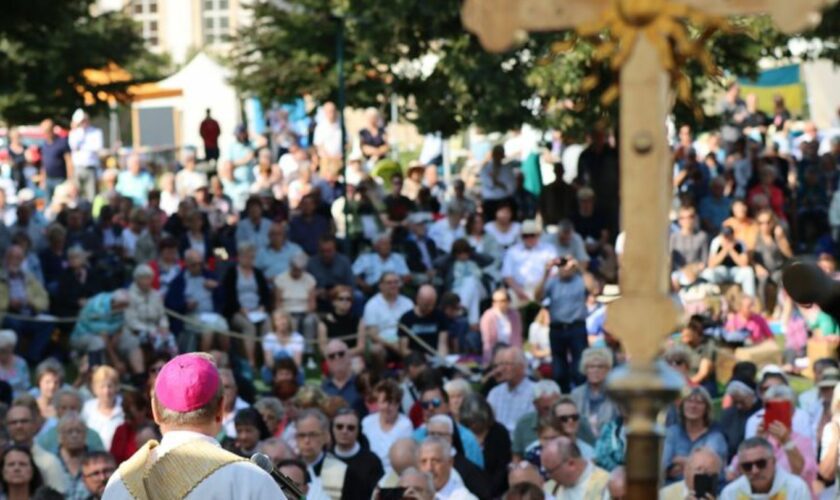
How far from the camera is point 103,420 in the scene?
15.0 m

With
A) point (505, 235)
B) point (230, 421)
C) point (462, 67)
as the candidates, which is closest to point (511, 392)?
point (230, 421)

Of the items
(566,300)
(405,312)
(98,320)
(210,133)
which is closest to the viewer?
(566,300)

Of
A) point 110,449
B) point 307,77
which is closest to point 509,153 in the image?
point 307,77

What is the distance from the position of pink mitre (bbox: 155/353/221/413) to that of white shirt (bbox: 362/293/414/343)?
1224cm

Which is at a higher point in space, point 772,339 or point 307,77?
point 307,77

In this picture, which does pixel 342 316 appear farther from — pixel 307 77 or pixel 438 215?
pixel 307 77

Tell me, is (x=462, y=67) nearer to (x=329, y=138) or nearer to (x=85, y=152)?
(x=329, y=138)

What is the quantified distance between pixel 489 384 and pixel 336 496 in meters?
3.84

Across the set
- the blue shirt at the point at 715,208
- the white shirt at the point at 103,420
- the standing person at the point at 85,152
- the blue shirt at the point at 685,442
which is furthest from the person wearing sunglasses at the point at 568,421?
the standing person at the point at 85,152

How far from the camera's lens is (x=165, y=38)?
6291 centimetres

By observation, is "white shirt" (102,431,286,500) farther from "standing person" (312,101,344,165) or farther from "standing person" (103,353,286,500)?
"standing person" (312,101,344,165)

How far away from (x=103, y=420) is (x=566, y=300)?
190 inches

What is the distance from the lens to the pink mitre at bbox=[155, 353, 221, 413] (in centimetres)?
663

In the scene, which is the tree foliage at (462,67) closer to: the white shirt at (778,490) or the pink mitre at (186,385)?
the white shirt at (778,490)
